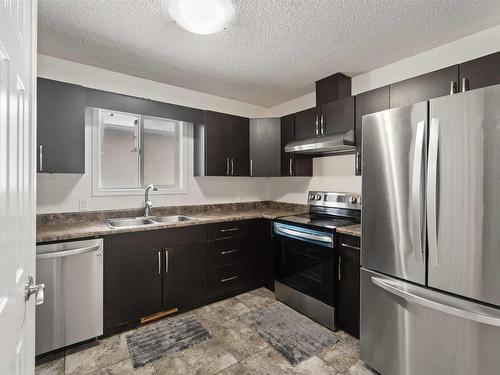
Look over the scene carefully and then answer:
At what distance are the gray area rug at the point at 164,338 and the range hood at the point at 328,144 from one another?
2.00m

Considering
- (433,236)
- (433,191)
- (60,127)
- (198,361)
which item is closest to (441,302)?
(433,236)

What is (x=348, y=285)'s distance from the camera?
2162 millimetres

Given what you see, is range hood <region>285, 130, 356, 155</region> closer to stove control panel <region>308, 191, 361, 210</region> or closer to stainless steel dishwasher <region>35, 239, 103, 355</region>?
stove control panel <region>308, 191, 361, 210</region>

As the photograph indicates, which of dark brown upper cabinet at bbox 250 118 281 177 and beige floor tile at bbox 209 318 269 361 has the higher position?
dark brown upper cabinet at bbox 250 118 281 177

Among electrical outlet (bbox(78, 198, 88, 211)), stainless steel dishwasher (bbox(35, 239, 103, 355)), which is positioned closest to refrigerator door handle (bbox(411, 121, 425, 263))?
stainless steel dishwasher (bbox(35, 239, 103, 355))

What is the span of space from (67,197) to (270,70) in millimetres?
2342

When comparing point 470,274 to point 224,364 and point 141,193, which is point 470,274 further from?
point 141,193

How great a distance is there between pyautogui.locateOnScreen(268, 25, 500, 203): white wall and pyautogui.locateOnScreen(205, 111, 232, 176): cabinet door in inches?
38.6

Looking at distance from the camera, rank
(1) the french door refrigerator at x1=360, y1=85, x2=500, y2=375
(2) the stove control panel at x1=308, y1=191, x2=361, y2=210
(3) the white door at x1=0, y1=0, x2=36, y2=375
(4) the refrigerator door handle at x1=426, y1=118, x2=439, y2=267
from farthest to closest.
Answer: (2) the stove control panel at x1=308, y1=191, x2=361, y2=210, (4) the refrigerator door handle at x1=426, y1=118, x2=439, y2=267, (1) the french door refrigerator at x1=360, y1=85, x2=500, y2=375, (3) the white door at x1=0, y1=0, x2=36, y2=375

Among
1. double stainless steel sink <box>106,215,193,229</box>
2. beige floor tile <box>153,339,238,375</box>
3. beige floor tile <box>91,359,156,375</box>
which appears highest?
double stainless steel sink <box>106,215,193,229</box>

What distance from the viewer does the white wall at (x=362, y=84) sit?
6.53 ft

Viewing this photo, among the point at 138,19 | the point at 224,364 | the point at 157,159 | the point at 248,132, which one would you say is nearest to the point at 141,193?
the point at 157,159

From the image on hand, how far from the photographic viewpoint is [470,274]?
1.32 metres

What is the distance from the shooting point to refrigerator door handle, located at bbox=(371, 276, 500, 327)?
1.27 meters
